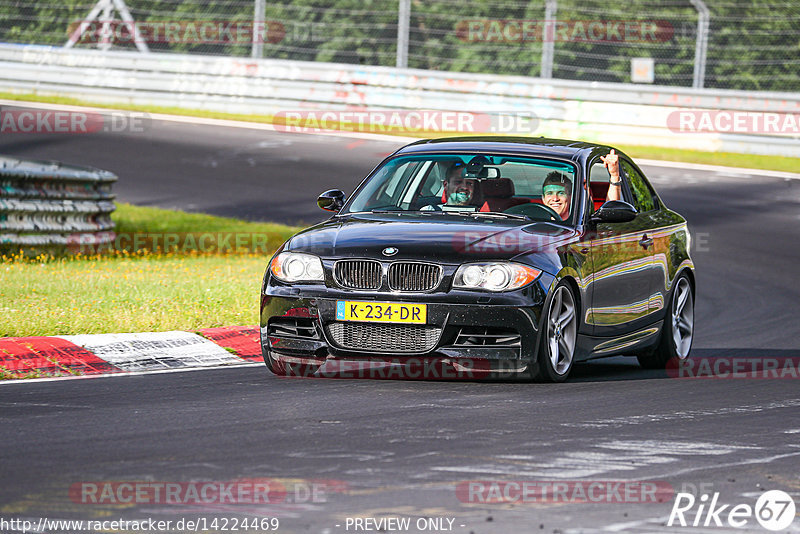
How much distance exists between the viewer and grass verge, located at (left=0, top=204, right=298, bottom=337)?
10484 millimetres

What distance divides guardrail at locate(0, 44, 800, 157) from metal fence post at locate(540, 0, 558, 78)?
0.24 metres

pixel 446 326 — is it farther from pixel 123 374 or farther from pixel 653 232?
pixel 653 232

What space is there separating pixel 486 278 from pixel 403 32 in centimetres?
1853

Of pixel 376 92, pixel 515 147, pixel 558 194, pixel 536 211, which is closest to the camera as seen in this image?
pixel 536 211

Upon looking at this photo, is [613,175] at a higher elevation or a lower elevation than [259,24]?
lower

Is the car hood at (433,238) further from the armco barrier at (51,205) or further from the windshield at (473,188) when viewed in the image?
the armco barrier at (51,205)

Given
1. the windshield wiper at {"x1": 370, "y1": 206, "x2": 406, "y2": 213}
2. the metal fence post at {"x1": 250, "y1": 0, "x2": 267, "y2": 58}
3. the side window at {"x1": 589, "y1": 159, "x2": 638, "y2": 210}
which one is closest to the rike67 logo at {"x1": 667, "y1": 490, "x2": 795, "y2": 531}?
the windshield wiper at {"x1": 370, "y1": 206, "x2": 406, "y2": 213}

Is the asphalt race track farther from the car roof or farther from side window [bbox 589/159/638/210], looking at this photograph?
the car roof

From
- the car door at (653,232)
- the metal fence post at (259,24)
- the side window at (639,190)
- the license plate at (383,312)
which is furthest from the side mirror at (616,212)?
the metal fence post at (259,24)

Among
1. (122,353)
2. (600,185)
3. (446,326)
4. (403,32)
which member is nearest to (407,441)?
(446,326)

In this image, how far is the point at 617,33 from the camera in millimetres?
31203

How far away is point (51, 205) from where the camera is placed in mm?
15945

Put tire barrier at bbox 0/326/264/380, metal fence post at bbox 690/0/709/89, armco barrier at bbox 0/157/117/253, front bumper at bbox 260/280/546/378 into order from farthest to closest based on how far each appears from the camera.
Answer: metal fence post at bbox 690/0/709/89 → armco barrier at bbox 0/157/117/253 → tire barrier at bbox 0/326/264/380 → front bumper at bbox 260/280/546/378

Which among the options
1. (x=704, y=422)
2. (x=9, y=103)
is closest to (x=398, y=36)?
(x=9, y=103)
